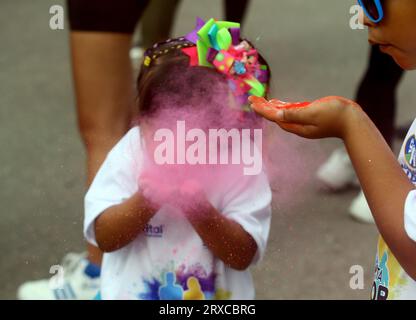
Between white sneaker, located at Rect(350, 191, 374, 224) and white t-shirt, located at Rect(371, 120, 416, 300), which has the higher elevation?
white t-shirt, located at Rect(371, 120, 416, 300)

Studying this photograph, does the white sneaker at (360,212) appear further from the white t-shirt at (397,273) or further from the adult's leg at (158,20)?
the white t-shirt at (397,273)

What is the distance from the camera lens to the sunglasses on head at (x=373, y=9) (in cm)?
110

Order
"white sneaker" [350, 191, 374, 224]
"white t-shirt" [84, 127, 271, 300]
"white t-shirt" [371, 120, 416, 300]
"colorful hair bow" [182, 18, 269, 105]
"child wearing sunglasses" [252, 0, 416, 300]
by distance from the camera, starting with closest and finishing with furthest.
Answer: "child wearing sunglasses" [252, 0, 416, 300], "white t-shirt" [371, 120, 416, 300], "colorful hair bow" [182, 18, 269, 105], "white t-shirt" [84, 127, 271, 300], "white sneaker" [350, 191, 374, 224]

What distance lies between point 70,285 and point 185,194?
22.2 inches

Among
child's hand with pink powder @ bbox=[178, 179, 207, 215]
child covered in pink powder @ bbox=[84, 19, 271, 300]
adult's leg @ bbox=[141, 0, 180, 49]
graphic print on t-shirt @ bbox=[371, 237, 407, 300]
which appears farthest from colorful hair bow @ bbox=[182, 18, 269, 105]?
adult's leg @ bbox=[141, 0, 180, 49]

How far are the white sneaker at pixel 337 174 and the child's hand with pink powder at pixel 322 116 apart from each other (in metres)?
1.28

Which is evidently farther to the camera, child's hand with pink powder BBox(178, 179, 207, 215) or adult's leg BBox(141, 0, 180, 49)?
adult's leg BBox(141, 0, 180, 49)

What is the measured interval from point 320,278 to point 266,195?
72cm

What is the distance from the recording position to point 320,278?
211cm

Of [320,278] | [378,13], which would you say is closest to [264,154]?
[378,13]

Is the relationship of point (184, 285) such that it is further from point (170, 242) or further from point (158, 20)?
point (158, 20)

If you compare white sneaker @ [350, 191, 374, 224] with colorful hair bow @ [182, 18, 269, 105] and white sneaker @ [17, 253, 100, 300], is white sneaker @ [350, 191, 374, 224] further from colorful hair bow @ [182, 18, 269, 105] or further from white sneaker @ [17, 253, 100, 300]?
colorful hair bow @ [182, 18, 269, 105]

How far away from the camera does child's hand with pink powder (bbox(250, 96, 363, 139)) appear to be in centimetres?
109

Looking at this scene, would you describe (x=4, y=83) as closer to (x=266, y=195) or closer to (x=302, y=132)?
(x=266, y=195)
